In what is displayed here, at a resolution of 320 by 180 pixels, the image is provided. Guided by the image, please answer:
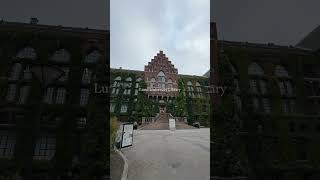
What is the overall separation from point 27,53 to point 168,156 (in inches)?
377

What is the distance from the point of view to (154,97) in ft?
68.8

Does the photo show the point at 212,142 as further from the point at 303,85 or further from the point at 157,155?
the point at 303,85

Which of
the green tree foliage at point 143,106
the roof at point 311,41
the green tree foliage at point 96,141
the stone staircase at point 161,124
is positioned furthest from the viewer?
the stone staircase at point 161,124

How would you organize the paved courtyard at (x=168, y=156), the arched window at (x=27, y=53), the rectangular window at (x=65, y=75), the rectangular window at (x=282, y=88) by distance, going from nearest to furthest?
the paved courtyard at (x=168, y=156) < the rectangular window at (x=65, y=75) < the arched window at (x=27, y=53) < the rectangular window at (x=282, y=88)

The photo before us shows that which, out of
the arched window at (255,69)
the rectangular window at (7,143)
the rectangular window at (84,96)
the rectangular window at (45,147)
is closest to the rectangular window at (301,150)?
the arched window at (255,69)

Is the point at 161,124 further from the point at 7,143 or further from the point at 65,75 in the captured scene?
the point at 7,143

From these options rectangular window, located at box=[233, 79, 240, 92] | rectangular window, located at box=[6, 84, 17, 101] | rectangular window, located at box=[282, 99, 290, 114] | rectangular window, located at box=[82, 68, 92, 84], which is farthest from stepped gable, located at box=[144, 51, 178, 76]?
rectangular window, located at box=[6, 84, 17, 101]

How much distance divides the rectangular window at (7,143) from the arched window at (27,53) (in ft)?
13.9

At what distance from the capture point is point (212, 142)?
49.7ft

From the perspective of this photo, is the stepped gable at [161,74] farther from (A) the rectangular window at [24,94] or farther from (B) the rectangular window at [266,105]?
(A) the rectangular window at [24,94]

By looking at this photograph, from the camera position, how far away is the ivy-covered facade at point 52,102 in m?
14.5

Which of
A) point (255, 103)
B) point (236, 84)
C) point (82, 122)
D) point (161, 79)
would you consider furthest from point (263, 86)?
point (82, 122)

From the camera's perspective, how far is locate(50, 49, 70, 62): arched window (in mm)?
17180

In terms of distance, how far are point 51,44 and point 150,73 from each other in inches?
304
